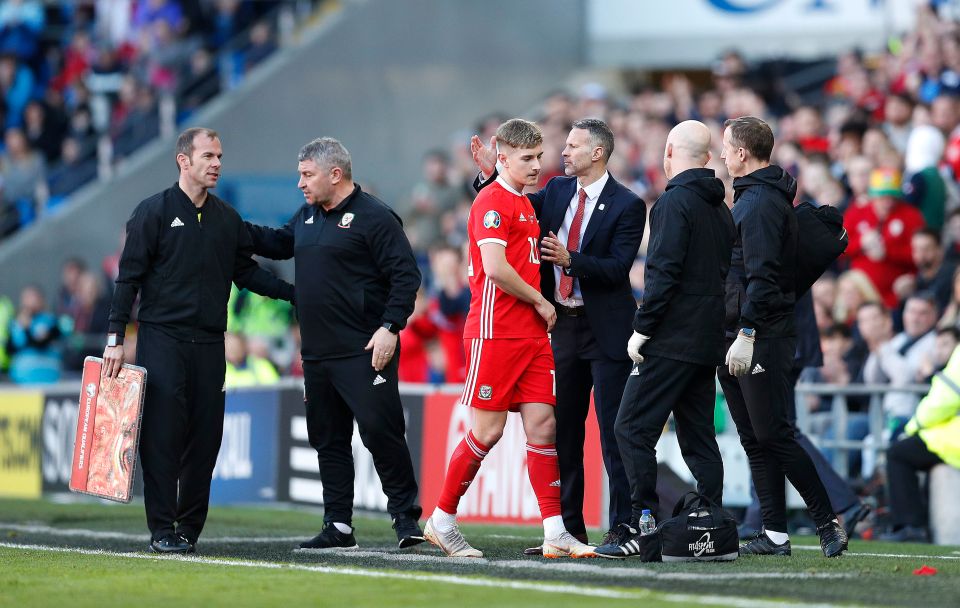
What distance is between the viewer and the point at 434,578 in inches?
283

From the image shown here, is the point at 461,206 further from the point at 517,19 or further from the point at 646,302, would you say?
the point at 646,302

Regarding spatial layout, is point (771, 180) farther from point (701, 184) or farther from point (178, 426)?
point (178, 426)

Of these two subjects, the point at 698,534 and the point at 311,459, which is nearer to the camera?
the point at 698,534

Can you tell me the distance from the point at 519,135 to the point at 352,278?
138 centimetres

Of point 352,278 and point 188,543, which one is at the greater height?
point 352,278

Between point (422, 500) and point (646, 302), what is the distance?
5691 mm

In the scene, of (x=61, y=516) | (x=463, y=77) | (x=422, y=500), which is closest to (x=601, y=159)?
(x=422, y=500)

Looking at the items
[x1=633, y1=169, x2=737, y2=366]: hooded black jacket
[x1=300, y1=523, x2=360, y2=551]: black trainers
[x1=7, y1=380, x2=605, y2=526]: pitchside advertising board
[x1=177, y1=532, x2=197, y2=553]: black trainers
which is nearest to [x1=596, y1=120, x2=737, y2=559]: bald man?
[x1=633, y1=169, x2=737, y2=366]: hooded black jacket

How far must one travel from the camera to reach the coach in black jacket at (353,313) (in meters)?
8.95

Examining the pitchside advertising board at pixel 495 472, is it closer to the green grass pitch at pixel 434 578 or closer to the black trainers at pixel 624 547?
the green grass pitch at pixel 434 578

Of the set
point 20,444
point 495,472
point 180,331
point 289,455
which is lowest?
point 495,472

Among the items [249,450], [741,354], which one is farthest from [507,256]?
[249,450]

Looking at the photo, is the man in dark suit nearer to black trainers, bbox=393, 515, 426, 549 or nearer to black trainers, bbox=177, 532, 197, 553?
black trainers, bbox=393, 515, 426, 549

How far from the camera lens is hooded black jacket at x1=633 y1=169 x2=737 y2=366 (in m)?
7.96
